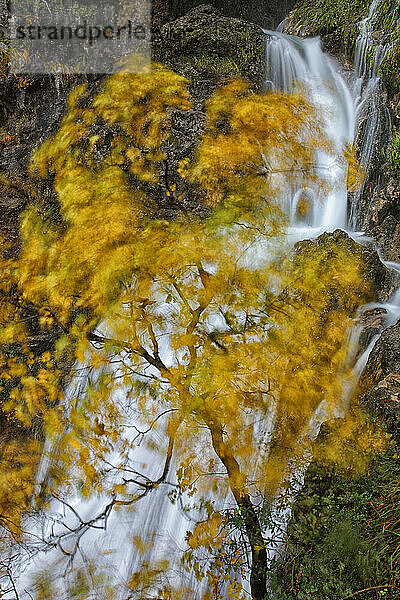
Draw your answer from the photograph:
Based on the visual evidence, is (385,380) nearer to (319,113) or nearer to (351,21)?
(319,113)

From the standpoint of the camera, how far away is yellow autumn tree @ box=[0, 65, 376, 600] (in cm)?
352

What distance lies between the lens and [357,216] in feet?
23.0

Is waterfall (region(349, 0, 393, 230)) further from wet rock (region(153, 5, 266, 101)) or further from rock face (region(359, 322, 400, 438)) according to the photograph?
rock face (region(359, 322, 400, 438))

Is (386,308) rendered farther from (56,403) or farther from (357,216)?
(56,403)

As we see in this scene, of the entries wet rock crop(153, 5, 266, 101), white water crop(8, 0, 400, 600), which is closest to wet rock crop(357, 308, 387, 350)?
white water crop(8, 0, 400, 600)

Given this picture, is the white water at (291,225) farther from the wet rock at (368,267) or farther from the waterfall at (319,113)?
the wet rock at (368,267)

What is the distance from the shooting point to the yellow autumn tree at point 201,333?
11.6 ft

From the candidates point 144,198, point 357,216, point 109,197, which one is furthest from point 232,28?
point 109,197

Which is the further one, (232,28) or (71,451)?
(232,28)

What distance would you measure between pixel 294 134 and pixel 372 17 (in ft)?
12.6

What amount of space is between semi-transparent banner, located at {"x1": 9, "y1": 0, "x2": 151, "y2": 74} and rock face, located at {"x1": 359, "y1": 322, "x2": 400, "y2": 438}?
835 cm

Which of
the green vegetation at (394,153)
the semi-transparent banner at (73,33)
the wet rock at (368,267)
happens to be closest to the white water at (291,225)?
the wet rock at (368,267)

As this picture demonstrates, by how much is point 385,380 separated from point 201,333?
5.71 feet

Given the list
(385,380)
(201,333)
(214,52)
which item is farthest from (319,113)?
(201,333)
